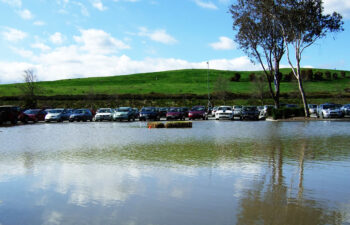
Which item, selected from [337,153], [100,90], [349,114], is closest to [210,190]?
[337,153]

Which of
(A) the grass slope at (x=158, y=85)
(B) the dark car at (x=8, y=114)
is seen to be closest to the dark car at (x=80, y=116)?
(B) the dark car at (x=8, y=114)

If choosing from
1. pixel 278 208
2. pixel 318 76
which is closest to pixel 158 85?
pixel 318 76

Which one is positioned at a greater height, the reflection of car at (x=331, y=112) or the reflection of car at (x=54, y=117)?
the reflection of car at (x=331, y=112)

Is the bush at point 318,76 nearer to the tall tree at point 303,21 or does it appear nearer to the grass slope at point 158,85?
the grass slope at point 158,85

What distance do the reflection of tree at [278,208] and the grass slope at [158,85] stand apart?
79948 mm

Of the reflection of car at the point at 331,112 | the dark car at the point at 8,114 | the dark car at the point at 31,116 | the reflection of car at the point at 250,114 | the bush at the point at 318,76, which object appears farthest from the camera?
the bush at the point at 318,76

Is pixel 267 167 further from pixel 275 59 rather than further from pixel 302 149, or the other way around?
pixel 275 59

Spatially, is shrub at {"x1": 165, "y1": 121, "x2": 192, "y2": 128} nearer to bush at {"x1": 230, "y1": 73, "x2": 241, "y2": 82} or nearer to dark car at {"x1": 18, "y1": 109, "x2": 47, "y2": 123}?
dark car at {"x1": 18, "y1": 109, "x2": 47, "y2": 123}

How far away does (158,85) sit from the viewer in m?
110

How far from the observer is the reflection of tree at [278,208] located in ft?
18.5

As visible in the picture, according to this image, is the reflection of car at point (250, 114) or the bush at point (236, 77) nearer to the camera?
the reflection of car at point (250, 114)

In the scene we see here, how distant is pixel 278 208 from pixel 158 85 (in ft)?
343

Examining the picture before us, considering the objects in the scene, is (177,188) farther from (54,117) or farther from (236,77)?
(236,77)

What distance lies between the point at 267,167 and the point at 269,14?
33871 millimetres
